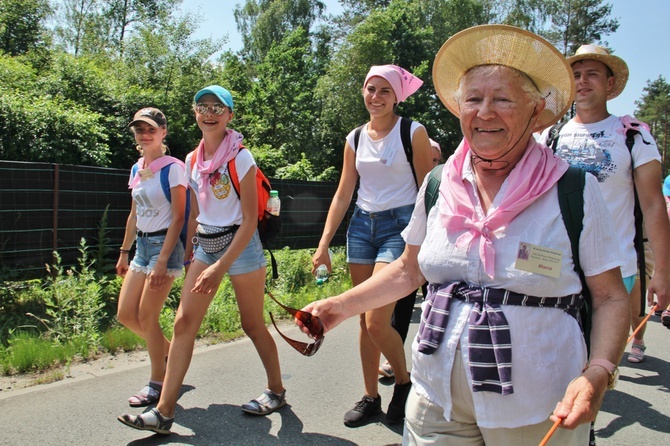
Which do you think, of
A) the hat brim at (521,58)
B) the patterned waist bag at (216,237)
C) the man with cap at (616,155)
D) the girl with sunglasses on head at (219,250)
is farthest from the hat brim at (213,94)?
the man with cap at (616,155)

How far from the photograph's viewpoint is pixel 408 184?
13.0ft

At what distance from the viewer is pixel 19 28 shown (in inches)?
1060

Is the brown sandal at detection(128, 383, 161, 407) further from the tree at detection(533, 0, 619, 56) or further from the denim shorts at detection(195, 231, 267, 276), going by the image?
the tree at detection(533, 0, 619, 56)

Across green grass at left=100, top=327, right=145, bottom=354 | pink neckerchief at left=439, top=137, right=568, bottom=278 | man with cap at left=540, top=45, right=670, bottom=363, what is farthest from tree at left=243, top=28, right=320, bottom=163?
pink neckerchief at left=439, top=137, right=568, bottom=278

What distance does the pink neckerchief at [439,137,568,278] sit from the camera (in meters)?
1.88

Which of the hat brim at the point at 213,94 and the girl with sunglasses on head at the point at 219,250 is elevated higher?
the hat brim at the point at 213,94

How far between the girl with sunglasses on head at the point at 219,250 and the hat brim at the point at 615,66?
7.29 feet

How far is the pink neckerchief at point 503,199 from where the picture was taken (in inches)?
73.8

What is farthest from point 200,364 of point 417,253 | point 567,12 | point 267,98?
point 567,12

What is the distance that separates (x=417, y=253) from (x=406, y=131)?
1843 mm

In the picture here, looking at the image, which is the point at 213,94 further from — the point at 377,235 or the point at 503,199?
the point at 503,199

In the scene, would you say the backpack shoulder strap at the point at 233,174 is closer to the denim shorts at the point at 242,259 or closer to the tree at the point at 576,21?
the denim shorts at the point at 242,259

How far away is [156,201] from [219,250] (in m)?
0.75

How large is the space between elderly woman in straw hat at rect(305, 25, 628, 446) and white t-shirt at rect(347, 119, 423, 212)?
5.70 ft
